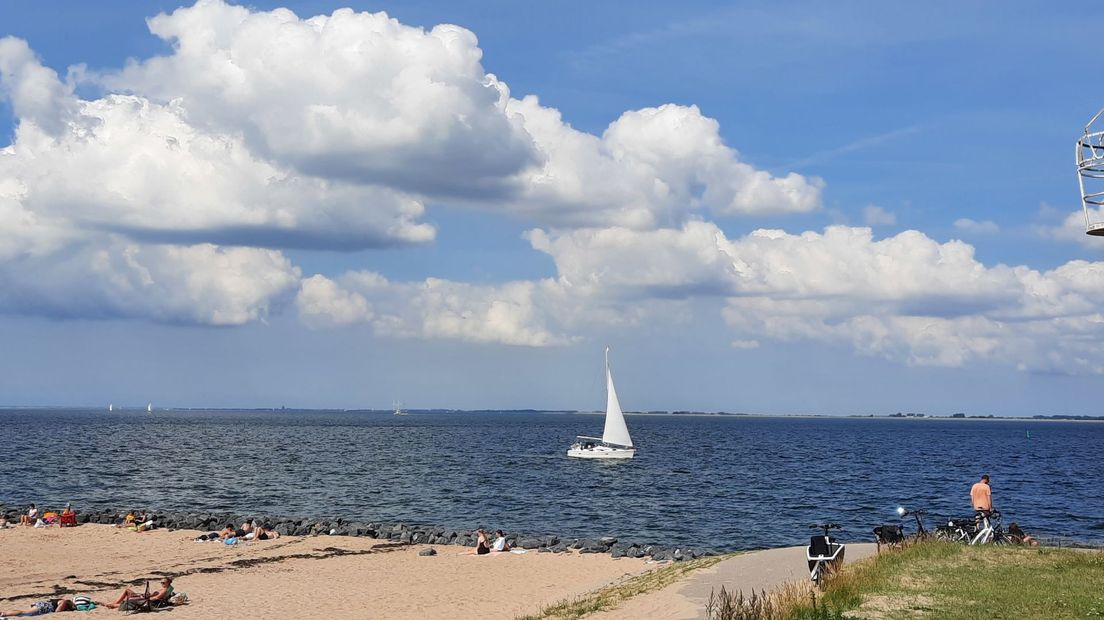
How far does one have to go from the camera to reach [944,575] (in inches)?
816

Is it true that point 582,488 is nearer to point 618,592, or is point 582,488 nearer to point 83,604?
point 618,592

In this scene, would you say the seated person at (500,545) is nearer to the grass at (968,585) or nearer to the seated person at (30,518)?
the grass at (968,585)

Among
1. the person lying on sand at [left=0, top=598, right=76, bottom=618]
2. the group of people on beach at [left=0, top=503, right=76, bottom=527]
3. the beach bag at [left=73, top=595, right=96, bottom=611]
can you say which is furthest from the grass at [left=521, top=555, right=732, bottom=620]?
the group of people on beach at [left=0, top=503, right=76, bottom=527]

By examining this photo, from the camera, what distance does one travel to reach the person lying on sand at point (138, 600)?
26016 mm

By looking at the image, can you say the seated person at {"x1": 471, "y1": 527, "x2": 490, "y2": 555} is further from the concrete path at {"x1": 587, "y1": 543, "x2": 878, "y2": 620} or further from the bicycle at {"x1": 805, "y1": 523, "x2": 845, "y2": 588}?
the bicycle at {"x1": 805, "y1": 523, "x2": 845, "y2": 588}

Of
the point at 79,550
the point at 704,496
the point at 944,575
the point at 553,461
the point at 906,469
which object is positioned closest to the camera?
the point at 944,575

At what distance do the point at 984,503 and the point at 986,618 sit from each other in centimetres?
1218

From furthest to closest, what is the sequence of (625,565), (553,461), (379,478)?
(553,461) < (379,478) < (625,565)

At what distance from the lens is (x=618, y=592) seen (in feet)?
83.5

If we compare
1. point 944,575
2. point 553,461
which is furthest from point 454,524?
point 553,461

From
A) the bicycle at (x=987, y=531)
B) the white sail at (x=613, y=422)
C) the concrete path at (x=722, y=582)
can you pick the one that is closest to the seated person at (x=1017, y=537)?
the bicycle at (x=987, y=531)

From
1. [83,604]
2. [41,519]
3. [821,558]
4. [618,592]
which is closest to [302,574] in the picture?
[83,604]

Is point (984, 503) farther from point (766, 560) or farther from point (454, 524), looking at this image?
point (454, 524)

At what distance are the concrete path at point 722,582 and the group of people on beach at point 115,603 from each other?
1334 centimetres
